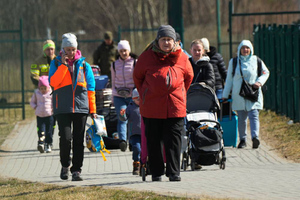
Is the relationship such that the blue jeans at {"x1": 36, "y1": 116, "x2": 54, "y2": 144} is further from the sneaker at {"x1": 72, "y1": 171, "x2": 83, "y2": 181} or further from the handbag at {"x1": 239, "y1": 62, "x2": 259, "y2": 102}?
the sneaker at {"x1": 72, "y1": 171, "x2": 83, "y2": 181}

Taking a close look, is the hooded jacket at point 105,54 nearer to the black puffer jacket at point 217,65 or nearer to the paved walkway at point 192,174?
the paved walkway at point 192,174

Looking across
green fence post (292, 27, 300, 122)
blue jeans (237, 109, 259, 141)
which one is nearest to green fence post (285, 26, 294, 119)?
green fence post (292, 27, 300, 122)

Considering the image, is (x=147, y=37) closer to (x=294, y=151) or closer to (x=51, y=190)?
(x=294, y=151)

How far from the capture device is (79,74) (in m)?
9.59

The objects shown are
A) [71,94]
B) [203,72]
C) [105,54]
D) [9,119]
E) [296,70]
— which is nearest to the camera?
[71,94]

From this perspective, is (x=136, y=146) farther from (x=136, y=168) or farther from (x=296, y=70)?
(x=296, y=70)

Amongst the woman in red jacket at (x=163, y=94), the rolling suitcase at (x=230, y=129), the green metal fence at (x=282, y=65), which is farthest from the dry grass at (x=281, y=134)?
the woman in red jacket at (x=163, y=94)

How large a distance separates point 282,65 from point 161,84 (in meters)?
7.71

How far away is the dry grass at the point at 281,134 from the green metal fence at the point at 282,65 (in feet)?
0.72

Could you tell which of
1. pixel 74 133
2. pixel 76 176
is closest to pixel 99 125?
pixel 74 133

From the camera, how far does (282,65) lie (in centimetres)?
1594

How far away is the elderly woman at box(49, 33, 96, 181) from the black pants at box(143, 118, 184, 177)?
1.03 meters

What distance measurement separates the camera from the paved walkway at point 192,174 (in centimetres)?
863

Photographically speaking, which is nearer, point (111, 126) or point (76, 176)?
point (76, 176)
